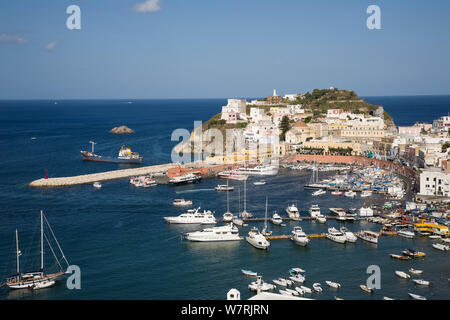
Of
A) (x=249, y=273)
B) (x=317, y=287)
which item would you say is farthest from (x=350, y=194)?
(x=317, y=287)

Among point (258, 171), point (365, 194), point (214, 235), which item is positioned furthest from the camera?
point (258, 171)

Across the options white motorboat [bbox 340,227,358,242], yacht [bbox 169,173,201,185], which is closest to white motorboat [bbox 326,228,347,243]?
white motorboat [bbox 340,227,358,242]

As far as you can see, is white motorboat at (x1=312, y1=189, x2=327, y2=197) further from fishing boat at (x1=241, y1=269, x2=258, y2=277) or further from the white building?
fishing boat at (x1=241, y1=269, x2=258, y2=277)

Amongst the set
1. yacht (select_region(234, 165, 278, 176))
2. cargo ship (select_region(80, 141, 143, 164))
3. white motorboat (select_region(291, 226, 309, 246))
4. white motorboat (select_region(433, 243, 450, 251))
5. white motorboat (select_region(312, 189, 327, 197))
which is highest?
cargo ship (select_region(80, 141, 143, 164))

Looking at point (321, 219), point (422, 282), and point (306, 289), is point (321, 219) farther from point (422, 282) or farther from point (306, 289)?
point (306, 289)

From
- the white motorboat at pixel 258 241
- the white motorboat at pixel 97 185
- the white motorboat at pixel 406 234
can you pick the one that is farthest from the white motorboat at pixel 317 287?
the white motorboat at pixel 97 185

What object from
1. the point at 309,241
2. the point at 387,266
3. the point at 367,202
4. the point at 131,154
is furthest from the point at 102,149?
the point at 387,266
